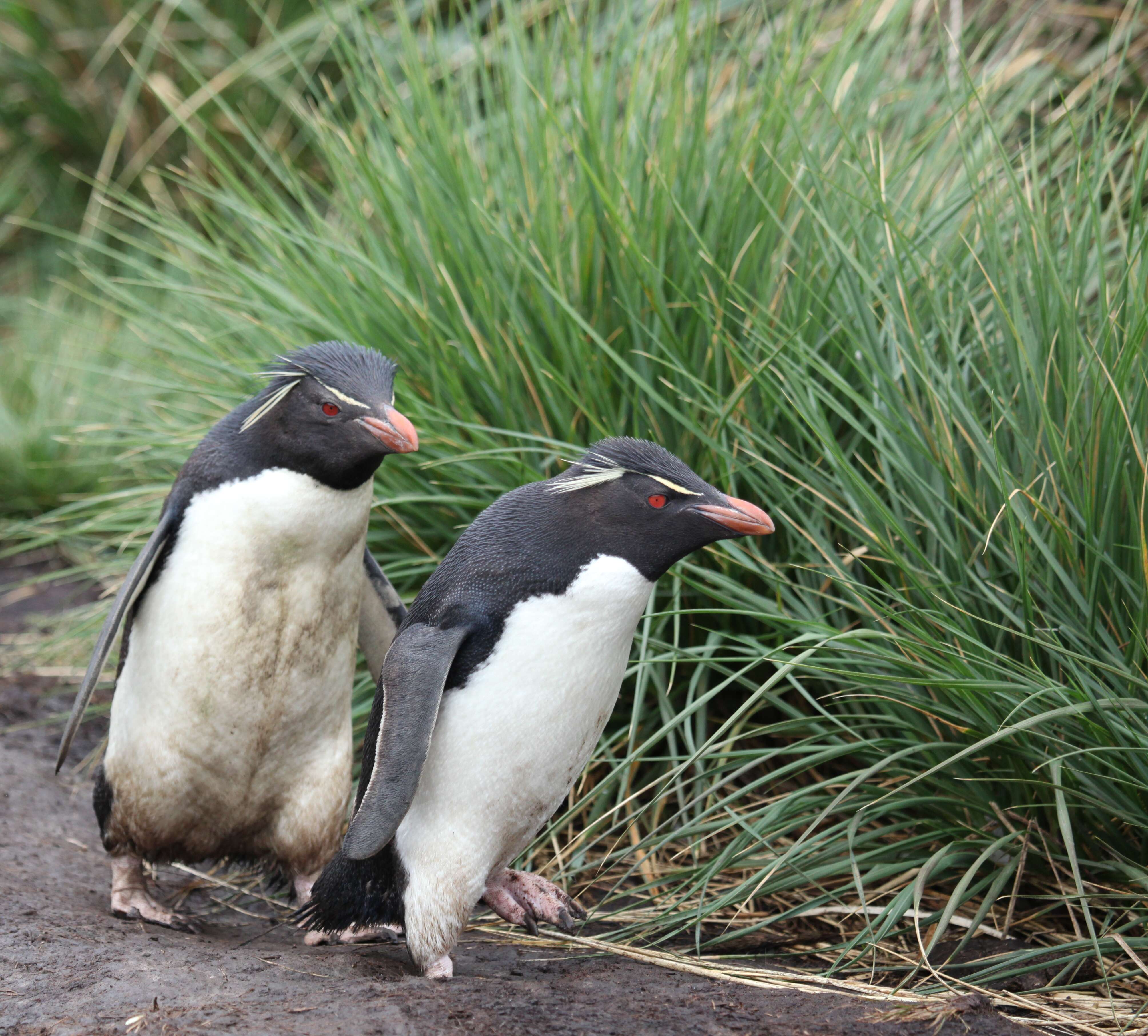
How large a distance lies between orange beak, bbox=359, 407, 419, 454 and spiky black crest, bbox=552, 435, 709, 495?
0.82 feet

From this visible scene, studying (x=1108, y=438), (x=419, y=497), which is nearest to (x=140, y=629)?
(x=419, y=497)

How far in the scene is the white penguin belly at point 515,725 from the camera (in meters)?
1.89

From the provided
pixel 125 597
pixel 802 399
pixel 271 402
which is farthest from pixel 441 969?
pixel 802 399

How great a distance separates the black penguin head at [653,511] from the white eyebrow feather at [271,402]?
562mm

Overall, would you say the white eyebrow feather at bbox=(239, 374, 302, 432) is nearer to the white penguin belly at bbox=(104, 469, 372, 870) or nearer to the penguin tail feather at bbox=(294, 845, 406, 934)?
the white penguin belly at bbox=(104, 469, 372, 870)

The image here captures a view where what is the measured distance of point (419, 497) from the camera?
2.61 metres

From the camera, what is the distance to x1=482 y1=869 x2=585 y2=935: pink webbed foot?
2.08 m

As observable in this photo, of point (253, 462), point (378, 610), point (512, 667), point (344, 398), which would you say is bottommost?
point (378, 610)

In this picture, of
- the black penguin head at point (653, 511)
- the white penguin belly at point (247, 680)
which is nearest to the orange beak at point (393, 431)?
the white penguin belly at point (247, 680)

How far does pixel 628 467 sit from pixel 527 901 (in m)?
0.78

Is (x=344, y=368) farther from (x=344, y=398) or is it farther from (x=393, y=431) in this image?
(x=393, y=431)

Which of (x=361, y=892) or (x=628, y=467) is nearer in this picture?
(x=628, y=467)

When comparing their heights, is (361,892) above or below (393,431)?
below

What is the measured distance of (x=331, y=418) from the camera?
2.11 metres
